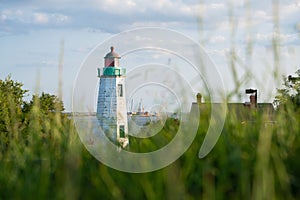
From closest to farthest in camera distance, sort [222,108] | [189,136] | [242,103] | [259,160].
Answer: [259,160] < [189,136] < [222,108] < [242,103]

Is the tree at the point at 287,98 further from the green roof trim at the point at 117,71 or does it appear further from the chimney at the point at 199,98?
the green roof trim at the point at 117,71

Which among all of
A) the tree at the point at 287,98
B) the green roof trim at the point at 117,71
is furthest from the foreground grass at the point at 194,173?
the green roof trim at the point at 117,71

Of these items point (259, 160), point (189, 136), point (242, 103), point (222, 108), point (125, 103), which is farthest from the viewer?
point (125, 103)

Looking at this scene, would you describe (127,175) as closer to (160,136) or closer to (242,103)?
(160,136)

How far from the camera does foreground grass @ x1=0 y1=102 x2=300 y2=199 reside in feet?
9.14

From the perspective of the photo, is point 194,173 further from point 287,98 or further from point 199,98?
point 287,98

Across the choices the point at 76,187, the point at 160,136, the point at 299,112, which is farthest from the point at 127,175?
the point at 299,112

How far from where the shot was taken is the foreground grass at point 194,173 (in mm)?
2785

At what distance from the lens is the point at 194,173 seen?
305 cm

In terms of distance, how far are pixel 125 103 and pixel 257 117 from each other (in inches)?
65.6

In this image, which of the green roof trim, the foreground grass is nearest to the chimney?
the foreground grass

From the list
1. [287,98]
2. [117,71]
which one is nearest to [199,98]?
[287,98]

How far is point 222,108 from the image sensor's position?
148 inches

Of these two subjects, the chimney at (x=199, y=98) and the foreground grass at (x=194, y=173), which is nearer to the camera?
the foreground grass at (x=194, y=173)
